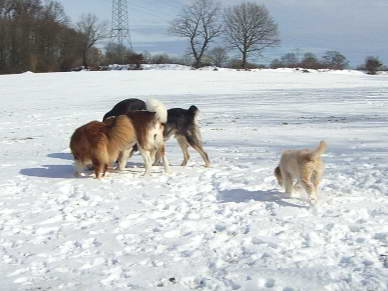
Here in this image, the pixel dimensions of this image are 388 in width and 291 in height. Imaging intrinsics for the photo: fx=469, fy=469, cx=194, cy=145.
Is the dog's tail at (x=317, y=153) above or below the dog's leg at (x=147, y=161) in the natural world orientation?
above

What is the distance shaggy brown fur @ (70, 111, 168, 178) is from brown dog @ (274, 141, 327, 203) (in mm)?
2961

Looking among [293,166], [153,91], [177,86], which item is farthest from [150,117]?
[177,86]

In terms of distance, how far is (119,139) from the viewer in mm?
8586

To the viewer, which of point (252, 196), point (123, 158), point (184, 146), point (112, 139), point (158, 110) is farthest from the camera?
point (184, 146)

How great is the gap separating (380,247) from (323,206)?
143cm

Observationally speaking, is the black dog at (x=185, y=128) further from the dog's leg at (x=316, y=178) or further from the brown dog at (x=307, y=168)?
the dog's leg at (x=316, y=178)

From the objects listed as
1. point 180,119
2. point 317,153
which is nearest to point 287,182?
point 317,153

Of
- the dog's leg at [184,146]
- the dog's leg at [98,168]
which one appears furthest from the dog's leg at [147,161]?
the dog's leg at [184,146]

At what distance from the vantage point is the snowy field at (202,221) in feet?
14.7

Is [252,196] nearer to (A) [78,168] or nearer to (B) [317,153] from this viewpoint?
(B) [317,153]

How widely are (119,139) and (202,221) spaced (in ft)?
10.5

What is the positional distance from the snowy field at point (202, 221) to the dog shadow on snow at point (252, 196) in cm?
2

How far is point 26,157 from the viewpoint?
10.8 m

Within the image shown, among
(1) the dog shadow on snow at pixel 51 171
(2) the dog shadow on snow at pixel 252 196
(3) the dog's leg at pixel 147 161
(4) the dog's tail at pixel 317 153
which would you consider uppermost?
(4) the dog's tail at pixel 317 153
